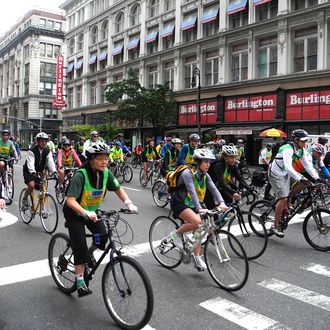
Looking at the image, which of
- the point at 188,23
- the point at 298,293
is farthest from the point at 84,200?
the point at 188,23

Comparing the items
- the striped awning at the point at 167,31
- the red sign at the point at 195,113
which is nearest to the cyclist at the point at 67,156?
the red sign at the point at 195,113

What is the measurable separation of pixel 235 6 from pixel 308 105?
9.72 m

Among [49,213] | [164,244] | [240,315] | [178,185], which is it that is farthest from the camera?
[49,213]

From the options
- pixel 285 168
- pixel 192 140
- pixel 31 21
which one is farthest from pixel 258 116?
pixel 31 21

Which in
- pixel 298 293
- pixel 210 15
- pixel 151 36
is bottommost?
pixel 298 293

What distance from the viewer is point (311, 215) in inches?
261

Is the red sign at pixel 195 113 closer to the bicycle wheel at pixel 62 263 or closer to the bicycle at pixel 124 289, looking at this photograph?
the bicycle wheel at pixel 62 263

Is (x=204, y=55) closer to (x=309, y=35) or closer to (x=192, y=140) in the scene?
(x=309, y=35)

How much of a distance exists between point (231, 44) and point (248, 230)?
1065 inches

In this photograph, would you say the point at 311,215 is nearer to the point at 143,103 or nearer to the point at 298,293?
the point at 298,293

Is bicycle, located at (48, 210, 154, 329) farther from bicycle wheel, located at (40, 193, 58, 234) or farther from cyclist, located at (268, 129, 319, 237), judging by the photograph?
cyclist, located at (268, 129, 319, 237)

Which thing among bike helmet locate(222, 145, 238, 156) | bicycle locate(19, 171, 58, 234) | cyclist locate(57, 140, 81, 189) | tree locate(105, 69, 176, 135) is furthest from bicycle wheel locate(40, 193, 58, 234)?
tree locate(105, 69, 176, 135)

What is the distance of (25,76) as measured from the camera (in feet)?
262

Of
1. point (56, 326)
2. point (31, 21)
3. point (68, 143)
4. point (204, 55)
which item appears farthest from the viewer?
point (31, 21)
